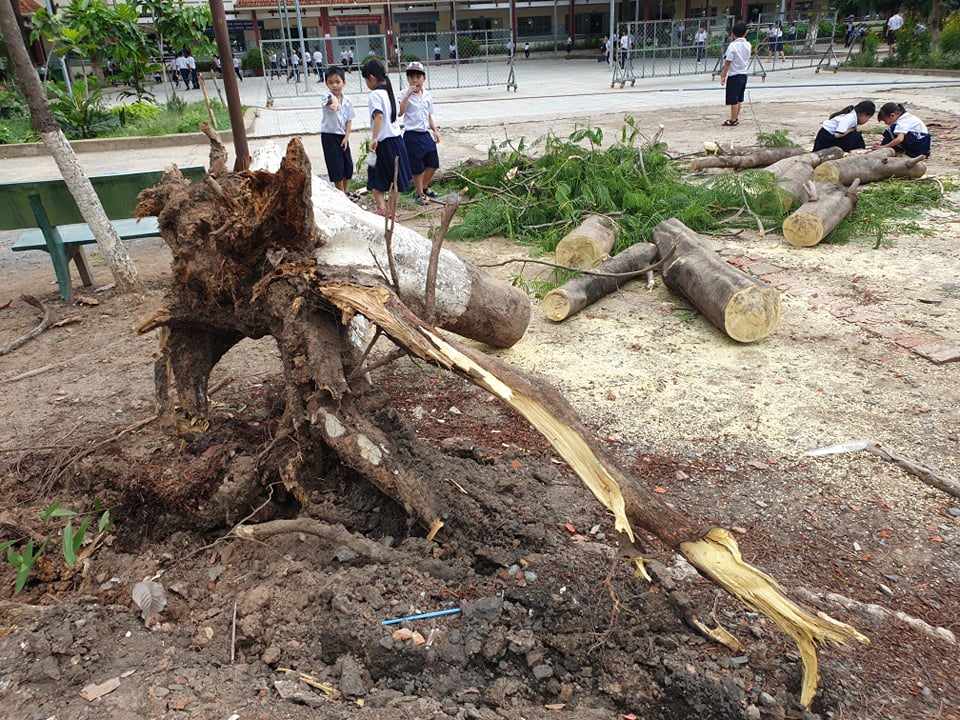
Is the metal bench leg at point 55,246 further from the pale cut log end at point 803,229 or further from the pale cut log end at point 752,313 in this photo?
the pale cut log end at point 803,229

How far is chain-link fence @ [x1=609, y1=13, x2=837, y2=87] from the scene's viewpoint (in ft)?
74.1

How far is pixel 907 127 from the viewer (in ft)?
28.1

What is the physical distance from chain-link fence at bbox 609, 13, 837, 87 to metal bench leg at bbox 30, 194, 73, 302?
61.3ft

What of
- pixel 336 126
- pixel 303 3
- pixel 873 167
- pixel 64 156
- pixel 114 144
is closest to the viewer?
pixel 64 156

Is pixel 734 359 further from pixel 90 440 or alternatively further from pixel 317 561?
pixel 90 440

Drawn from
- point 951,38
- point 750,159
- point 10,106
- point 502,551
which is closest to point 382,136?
point 750,159

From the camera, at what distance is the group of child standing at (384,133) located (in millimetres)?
7059

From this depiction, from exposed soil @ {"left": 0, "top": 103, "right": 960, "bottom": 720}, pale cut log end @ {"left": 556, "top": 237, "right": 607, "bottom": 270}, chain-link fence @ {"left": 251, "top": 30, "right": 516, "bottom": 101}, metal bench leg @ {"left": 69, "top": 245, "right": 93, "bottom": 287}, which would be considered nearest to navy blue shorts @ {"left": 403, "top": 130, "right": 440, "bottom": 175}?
pale cut log end @ {"left": 556, "top": 237, "right": 607, "bottom": 270}

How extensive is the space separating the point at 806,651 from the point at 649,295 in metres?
3.79

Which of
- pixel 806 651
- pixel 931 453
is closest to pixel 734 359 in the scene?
pixel 931 453

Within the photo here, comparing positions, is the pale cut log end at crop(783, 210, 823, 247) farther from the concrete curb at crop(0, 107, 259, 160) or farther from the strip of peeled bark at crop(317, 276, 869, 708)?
the concrete curb at crop(0, 107, 259, 160)

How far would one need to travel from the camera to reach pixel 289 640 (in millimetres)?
2262

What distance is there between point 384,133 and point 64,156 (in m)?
3.01

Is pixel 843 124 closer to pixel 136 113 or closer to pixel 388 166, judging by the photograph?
pixel 388 166
